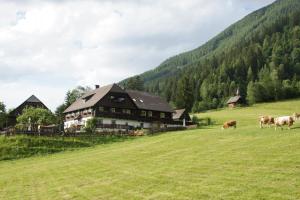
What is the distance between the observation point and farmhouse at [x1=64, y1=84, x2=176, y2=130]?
282ft

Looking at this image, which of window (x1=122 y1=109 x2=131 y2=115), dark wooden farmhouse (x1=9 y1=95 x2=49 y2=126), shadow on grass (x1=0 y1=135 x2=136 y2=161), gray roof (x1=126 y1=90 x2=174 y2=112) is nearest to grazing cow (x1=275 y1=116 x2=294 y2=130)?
shadow on grass (x1=0 y1=135 x2=136 y2=161)

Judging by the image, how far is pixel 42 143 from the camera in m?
56.5

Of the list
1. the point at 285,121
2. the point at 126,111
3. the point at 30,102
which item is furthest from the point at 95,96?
the point at 285,121

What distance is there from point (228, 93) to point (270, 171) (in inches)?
6689

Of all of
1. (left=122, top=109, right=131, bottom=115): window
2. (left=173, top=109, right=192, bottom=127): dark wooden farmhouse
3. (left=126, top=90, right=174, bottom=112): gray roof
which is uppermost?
(left=126, top=90, right=174, bottom=112): gray roof

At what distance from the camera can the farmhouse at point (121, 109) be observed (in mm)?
85981

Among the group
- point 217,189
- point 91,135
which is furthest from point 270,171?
point 91,135

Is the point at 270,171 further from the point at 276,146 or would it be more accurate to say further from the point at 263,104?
the point at 263,104

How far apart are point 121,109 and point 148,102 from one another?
7.59 m

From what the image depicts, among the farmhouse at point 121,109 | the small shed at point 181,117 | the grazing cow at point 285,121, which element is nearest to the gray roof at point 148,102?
the farmhouse at point 121,109

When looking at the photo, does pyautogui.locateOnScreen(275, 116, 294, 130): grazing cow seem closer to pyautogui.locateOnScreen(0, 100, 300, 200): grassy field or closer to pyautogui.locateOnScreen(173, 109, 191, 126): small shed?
pyautogui.locateOnScreen(0, 100, 300, 200): grassy field

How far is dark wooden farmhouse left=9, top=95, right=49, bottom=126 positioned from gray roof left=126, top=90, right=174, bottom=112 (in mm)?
24904

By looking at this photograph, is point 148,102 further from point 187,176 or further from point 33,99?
point 187,176

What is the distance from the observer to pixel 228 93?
188125mm
